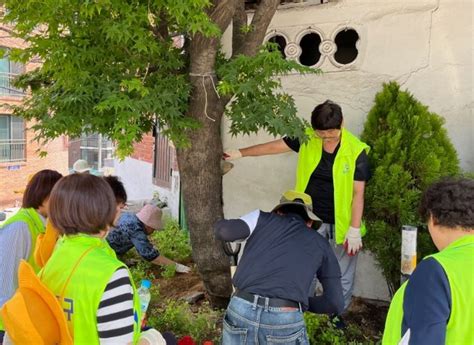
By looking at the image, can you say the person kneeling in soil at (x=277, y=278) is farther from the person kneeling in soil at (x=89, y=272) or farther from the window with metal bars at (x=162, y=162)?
the window with metal bars at (x=162, y=162)

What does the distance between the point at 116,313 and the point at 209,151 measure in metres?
Answer: 2.30

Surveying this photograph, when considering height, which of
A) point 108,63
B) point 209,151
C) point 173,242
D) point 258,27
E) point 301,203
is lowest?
point 173,242

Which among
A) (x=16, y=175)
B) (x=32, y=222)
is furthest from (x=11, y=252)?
(x=16, y=175)

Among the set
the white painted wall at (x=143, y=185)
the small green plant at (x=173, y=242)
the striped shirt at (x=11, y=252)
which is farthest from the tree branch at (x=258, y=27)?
the white painted wall at (x=143, y=185)

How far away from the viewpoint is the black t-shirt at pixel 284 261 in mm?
2451

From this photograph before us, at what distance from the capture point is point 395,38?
4465 mm

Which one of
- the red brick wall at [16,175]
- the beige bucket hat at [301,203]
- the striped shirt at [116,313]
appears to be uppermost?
the beige bucket hat at [301,203]

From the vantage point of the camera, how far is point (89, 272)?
1.72 m

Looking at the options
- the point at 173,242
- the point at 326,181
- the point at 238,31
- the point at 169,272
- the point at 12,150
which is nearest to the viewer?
the point at 326,181

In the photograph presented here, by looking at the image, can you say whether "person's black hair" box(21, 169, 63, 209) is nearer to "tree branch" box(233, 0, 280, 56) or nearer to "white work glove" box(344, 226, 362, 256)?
"tree branch" box(233, 0, 280, 56)

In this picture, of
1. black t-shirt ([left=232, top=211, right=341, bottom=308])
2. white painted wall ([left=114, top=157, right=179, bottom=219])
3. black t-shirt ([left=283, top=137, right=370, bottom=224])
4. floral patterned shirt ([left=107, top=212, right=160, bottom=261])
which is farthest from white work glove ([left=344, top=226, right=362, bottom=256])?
white painted wall ([left=114, top=157, right=179, bottom=219])

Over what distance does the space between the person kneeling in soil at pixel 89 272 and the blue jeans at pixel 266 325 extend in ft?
2.40

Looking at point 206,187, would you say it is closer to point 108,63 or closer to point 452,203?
point 108,63

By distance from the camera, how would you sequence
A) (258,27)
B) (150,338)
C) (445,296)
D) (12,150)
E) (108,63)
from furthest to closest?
(12,150) → (258,27) → (108,63) → (150,338) → (445,296)
